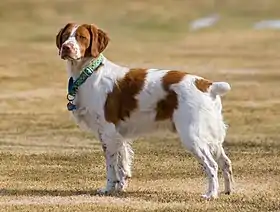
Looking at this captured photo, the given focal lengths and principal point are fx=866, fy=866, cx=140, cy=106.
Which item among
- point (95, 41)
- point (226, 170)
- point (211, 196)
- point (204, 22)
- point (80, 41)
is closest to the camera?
point (211, 196)

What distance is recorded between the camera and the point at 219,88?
30.7ft

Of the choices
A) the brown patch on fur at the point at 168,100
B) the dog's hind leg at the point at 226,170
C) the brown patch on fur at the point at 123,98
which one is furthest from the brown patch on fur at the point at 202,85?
the dog's hind leg at the point at 226,170

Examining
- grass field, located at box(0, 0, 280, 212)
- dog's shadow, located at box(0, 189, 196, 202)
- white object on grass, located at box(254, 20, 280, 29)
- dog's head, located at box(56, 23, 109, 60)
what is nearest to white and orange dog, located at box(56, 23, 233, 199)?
dog's head, located at box(56, 23, 109, 60)

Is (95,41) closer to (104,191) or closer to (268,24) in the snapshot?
(104,191)

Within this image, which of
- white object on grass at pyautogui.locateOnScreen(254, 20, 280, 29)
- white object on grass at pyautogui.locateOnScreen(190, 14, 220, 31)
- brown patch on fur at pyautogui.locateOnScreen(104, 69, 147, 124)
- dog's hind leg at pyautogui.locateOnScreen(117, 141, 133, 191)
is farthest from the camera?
white object on grass at pyautogui.locateOnScreen(190, 14, 220, 31)

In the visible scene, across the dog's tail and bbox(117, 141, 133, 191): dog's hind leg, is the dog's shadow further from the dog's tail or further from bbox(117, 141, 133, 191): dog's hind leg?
the dog's tail

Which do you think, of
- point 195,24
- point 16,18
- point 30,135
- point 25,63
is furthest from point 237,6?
point 30,135

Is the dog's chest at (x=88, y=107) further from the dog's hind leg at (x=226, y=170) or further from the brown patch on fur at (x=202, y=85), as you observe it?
the dog's hind leg at (x=226, y=170)

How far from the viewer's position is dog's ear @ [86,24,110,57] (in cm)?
964

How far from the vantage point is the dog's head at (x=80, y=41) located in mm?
9445

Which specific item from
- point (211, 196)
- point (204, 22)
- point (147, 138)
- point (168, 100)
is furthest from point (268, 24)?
point (211, 196)

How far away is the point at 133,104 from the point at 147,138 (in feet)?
16.6

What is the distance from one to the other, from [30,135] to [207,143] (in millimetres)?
7352

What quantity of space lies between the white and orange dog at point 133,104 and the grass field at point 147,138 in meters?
0.48
